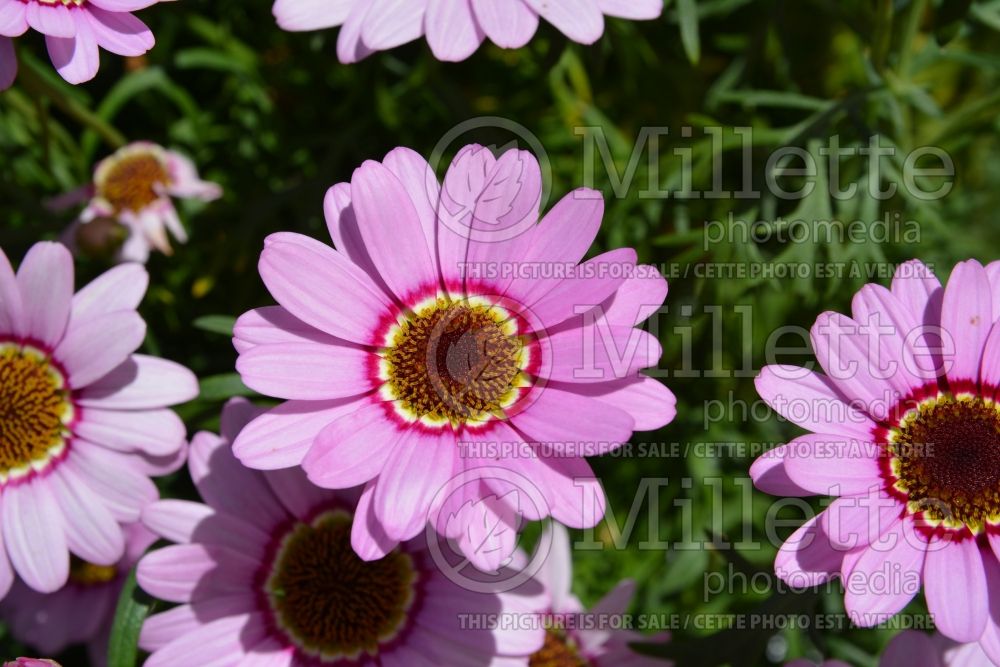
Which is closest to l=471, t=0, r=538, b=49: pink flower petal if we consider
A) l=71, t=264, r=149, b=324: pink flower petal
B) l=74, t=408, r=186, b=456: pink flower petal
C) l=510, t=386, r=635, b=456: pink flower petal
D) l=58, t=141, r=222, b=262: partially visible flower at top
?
l=510, t=386, r=635, b=456: pink flower petal

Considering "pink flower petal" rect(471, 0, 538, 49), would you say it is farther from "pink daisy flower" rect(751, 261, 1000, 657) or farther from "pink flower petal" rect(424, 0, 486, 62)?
"pink daisy flower" rect(751, 261, 1000, 657)

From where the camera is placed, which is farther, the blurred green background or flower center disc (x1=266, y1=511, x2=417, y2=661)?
the blurred green background

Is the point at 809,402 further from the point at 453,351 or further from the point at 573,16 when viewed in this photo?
the point at 573,16

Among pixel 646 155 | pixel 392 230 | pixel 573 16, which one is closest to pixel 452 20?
pixel 573 16

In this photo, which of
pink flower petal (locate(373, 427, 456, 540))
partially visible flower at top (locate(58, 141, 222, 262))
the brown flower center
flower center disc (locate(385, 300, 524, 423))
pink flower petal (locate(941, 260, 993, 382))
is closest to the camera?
pink flower petal (locate(373, 427, 456, 540))

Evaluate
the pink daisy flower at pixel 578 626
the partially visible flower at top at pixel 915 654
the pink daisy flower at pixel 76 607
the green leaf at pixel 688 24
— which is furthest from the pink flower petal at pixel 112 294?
the partially visible flower at top at pixel 915 654

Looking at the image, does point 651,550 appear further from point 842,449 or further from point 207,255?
point 207,255

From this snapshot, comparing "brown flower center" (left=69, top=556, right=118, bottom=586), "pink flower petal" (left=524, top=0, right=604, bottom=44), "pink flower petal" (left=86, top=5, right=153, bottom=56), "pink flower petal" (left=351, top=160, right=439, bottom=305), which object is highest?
"pink flower petal" (left=524, top=0, right=604, bottom=44)
